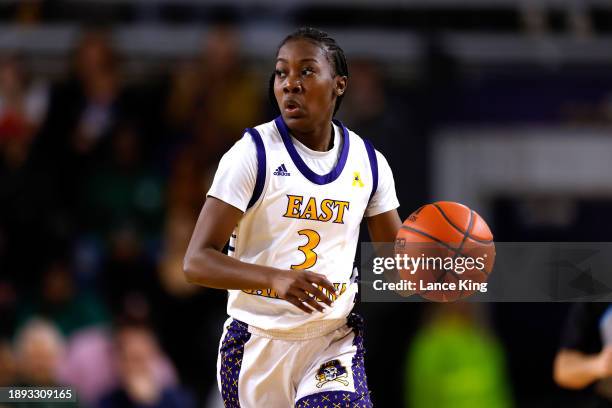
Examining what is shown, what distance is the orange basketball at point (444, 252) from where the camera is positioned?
5.02 m

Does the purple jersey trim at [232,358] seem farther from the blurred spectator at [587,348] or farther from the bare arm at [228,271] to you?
the blurred spectator at [587,348]

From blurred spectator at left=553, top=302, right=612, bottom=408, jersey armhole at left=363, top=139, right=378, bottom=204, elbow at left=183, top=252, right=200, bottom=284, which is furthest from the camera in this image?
blurred spectator at left=553, top=302, right=612, bottom=408

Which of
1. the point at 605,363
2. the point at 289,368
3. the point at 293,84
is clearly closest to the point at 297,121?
the point at 293,84

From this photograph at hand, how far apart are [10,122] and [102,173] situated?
990 millimetres

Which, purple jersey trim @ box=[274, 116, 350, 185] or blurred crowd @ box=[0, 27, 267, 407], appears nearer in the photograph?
purple jersey trim @ box=[274, 116, 350, 185]

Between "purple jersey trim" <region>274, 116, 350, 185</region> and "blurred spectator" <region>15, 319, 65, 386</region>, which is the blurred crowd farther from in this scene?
"purple jersey trim" <region>274, 116, 350, 185</region>

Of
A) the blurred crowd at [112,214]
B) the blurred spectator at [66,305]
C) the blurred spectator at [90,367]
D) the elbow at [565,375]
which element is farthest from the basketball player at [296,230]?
the blurred spectator at [66,305]

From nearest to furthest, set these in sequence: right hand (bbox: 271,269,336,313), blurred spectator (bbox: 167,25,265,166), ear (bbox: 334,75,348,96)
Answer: right hand (bbox: 271,269,336,313), ear (bbox: 334,75,348,96), blurred spectator (bbox: 167,25,265,166)

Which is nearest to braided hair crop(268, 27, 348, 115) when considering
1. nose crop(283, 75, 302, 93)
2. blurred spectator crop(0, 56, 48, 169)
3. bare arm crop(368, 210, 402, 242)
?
nose crop(283, 75, 302, 93)

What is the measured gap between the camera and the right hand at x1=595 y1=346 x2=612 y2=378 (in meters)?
5.49

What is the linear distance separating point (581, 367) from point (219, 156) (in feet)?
16.8

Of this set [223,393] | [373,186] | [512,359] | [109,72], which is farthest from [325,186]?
[512,359]

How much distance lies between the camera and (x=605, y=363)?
5.51m

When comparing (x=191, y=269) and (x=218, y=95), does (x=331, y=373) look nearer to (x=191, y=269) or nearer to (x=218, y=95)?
(x=191, y=269)
